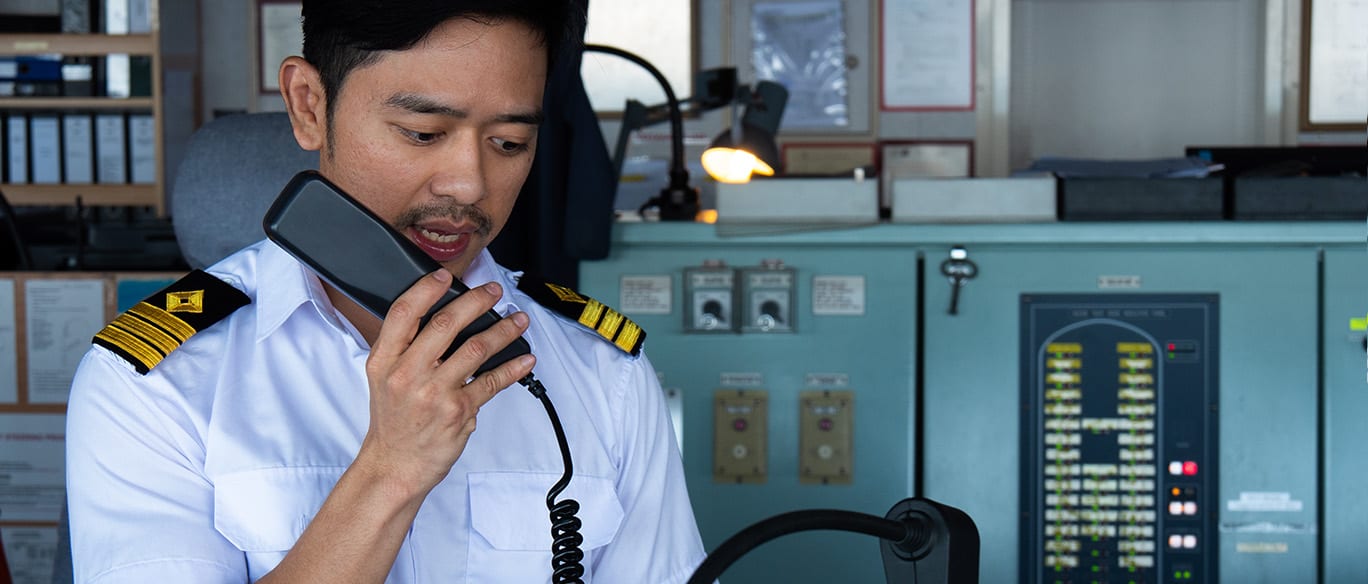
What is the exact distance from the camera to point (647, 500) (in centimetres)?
118

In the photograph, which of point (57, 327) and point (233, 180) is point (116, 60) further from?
point (233, 180)

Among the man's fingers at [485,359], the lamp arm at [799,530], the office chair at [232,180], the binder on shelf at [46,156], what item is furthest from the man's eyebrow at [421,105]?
the binder on shelf at [46,156]

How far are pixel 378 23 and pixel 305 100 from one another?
131 millimetres

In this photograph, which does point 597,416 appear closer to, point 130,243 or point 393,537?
point 393,537

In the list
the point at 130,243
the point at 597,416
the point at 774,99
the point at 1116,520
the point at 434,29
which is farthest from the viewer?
the point at 130,243

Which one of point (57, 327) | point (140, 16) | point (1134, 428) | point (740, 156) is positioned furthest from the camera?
point (140, 16)

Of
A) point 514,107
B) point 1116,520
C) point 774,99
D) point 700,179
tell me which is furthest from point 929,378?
point 700,179

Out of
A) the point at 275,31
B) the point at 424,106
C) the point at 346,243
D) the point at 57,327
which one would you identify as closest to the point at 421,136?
the point at 424,106

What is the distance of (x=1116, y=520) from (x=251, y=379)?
1569 millimetres

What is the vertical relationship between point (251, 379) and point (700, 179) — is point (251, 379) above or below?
below

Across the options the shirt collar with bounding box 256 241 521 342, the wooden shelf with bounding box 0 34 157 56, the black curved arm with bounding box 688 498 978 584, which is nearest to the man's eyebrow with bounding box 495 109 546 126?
the shirt collar with bounding box 256 241 521 342

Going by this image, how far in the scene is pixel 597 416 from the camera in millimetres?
1182

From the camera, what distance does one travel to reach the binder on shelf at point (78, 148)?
422 centimetres

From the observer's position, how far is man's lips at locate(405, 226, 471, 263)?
103 cm
